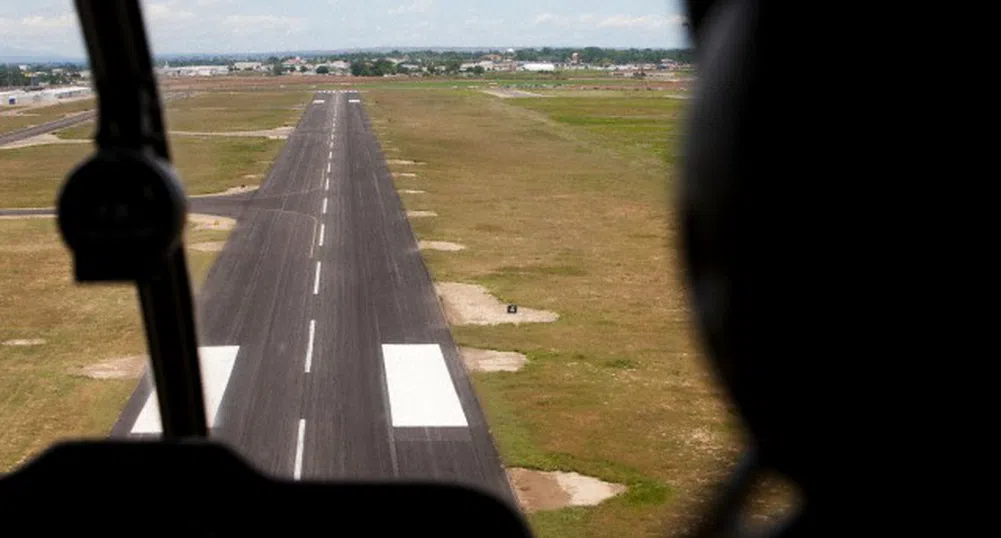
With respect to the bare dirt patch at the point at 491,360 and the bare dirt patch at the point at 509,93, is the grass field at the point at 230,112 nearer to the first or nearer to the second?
the bare dirt patch at the point at 491,360

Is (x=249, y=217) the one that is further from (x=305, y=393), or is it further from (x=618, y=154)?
(x=618, y=154)

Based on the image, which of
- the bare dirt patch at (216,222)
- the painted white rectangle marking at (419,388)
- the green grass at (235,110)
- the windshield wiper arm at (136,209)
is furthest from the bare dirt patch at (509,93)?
the windshield wiper arm at (136,209)

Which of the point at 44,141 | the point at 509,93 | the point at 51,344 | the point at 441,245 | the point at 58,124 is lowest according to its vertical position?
the point at 509,93

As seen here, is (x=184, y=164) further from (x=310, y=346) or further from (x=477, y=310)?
(x=477, y=310)

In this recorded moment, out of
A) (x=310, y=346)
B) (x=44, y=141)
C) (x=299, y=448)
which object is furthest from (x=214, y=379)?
(x=44, y=141)

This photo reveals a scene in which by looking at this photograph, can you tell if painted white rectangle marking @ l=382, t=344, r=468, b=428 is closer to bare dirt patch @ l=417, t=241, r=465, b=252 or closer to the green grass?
the green grass

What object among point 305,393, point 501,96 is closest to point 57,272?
point 305,393
